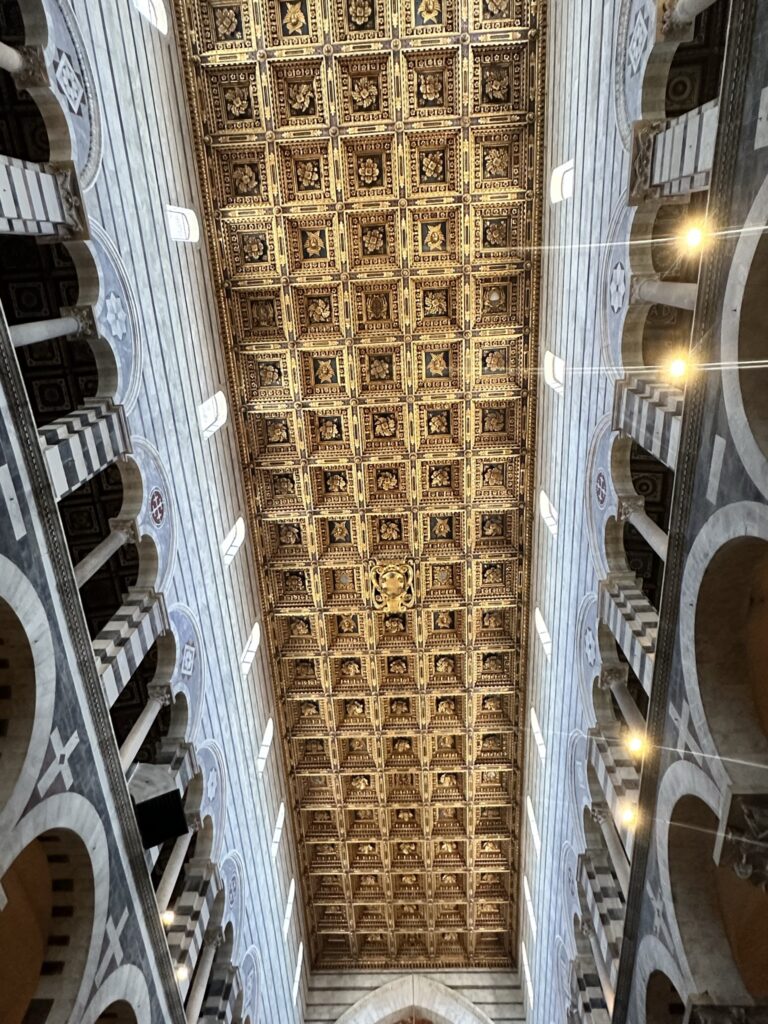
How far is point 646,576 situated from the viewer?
Result: 12.0m

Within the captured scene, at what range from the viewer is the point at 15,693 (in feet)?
23.4

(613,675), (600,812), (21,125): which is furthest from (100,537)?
(600,812)

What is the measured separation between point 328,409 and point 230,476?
275 cm

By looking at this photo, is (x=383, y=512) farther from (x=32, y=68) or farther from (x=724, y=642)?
(x=32, y=68)

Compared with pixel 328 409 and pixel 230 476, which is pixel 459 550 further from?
pixel 230 476

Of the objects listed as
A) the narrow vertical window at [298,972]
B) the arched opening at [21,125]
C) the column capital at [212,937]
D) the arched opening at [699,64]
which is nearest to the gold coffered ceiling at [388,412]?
the narrow vertical window at [298,972]

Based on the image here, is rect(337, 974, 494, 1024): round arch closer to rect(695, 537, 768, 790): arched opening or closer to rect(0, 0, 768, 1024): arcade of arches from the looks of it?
rect(0, 0, 768, 1024): arcade of arches

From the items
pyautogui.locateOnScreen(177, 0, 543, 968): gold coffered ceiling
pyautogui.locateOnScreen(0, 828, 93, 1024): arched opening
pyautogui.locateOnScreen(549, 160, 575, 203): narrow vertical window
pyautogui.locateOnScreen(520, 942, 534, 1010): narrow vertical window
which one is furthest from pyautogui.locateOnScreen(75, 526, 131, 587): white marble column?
→ pyautogui.locateOnScreen(520, 942, 534, 1010): narrow vertical window

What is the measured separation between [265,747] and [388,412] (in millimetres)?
8558

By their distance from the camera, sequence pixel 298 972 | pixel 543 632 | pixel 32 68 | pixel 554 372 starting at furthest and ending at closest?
pixel 298 972
pixel 543 632
pixel 554 372
pixel 32 68

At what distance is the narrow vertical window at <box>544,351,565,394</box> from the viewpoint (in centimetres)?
1286

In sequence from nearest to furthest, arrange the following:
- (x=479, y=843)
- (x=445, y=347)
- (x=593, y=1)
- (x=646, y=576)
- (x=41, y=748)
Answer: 1. (x=41, y=748)
2. (x=593, y=1)
3. (x=646, y=576)
4. (x=445, y=347)
5. (x=479, y=843)

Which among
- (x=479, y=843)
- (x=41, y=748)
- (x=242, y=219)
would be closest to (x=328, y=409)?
(x=242, y=219)

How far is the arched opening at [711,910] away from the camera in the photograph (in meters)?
7.70
